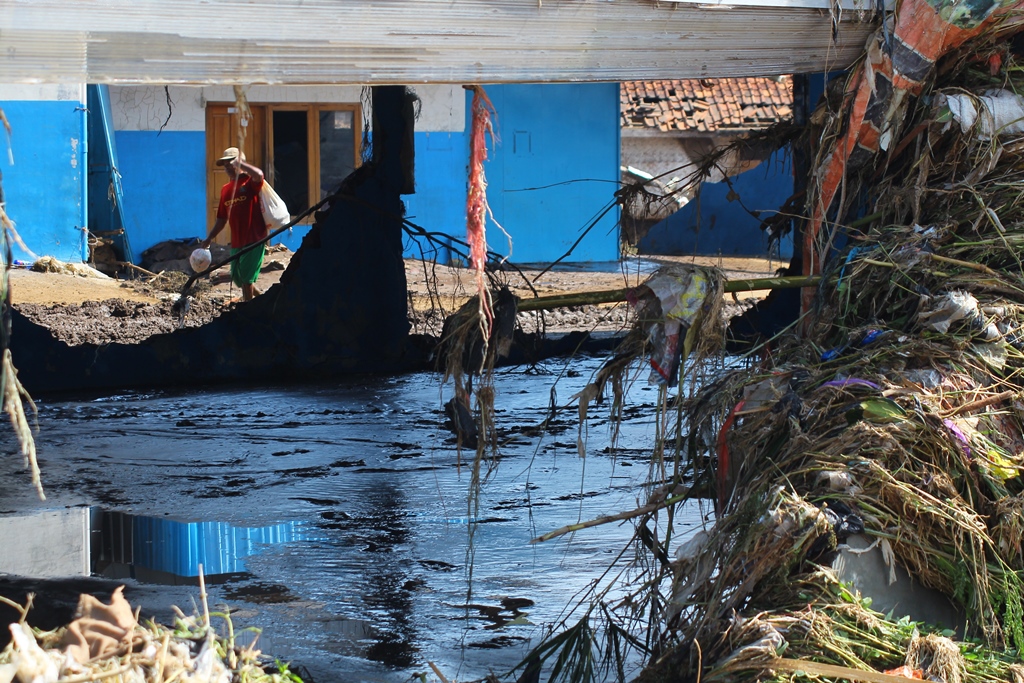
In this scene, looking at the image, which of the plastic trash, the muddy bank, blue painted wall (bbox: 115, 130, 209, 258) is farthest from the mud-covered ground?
blue painted wall (bbox: 115, 130, 209, 258)

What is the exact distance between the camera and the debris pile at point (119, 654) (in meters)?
2.68

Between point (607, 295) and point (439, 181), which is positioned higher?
point (439, 181)

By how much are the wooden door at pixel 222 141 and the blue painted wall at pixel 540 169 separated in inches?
102

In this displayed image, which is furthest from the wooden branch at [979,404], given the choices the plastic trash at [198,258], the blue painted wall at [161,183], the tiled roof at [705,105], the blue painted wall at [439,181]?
the tiled roof at [705,105]

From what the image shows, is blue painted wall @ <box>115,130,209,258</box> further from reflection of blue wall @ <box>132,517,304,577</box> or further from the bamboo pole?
the bamboo pole

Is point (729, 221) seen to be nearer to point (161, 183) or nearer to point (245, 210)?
point (161, 183)

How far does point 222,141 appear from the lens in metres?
16.8

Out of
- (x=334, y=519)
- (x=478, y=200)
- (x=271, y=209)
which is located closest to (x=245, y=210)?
(x=271, y=209)

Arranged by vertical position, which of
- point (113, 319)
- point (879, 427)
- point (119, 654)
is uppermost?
point (879, 427)

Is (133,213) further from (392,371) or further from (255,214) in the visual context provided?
(392,371)

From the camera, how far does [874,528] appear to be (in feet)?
11.2

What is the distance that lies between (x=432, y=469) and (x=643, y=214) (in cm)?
216

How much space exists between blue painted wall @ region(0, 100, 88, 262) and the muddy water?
21.4 ft

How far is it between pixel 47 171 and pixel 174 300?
329cm
